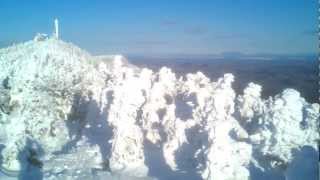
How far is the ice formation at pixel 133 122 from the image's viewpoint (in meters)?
12.3

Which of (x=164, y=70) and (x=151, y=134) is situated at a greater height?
(x=164, y=70)

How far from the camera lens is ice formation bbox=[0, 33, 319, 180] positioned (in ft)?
40.4

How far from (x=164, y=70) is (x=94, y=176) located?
6.39 metres

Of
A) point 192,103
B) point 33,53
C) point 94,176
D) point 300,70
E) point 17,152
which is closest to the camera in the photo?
point 94,176

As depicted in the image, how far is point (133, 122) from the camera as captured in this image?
44.2ft

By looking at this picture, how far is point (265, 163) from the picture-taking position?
12.8 meters

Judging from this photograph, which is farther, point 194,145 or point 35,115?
point 35,115

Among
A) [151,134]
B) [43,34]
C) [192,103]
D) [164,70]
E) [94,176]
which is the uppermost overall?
[43,34]

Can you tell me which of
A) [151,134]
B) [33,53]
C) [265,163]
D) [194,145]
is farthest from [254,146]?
[33,53]

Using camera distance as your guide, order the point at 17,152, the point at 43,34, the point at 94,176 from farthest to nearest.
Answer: the point at 43,34, the point at 17,152, the point at 94,176

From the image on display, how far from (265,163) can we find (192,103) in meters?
3.61

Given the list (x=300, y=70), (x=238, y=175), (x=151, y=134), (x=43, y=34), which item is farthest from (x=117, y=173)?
(x=300, y=70)

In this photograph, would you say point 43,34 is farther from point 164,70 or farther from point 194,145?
point 194,145

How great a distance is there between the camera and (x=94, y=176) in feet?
41.6
